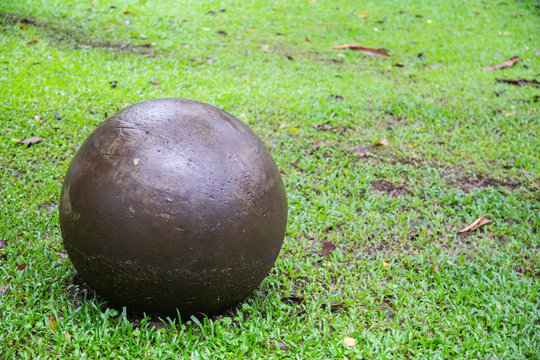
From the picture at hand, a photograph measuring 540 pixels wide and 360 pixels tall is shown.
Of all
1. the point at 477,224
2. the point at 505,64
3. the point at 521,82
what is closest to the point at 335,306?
the point at 477,224

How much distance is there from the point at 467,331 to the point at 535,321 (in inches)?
20.7

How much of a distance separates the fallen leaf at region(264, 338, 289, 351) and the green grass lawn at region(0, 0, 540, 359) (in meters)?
0.02

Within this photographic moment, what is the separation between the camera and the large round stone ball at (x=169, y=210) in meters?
2.42

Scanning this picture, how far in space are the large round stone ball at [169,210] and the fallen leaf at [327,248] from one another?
40.2 inches

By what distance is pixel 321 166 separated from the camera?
193 inches

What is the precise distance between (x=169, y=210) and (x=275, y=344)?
1074 mm

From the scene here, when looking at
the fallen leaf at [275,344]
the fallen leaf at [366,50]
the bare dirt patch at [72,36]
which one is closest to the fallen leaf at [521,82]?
the fallen leaf at [366,50]

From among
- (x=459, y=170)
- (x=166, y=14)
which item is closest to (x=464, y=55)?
(x=459, y=170)

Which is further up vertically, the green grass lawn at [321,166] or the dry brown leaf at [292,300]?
the green grass lawn at [321,166]

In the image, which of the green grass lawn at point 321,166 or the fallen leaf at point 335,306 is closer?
the green grass lawn at point 321,166

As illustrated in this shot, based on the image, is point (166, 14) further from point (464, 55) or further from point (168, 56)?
point (464, 55)

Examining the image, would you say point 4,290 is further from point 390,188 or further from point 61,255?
point 390,188

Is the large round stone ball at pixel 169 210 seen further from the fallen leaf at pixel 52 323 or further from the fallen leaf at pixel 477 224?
the fallen leaf at pixel 477 224

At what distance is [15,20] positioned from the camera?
25.5 ft
